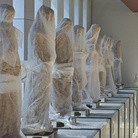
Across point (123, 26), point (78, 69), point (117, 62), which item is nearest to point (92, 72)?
point (78, 69)

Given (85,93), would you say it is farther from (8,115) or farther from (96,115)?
(8,115)

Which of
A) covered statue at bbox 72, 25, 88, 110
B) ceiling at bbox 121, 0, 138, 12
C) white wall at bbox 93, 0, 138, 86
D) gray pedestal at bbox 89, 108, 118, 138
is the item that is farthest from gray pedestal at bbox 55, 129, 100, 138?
white wall at bbox 93, 0, 138, 86

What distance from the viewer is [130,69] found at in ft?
54.9

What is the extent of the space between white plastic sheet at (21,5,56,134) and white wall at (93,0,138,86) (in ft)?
36.8

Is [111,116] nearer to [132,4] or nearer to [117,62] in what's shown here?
[117,62]

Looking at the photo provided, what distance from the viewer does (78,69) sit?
847cm

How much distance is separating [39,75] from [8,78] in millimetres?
983

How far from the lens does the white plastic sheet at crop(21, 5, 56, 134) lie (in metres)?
5.70

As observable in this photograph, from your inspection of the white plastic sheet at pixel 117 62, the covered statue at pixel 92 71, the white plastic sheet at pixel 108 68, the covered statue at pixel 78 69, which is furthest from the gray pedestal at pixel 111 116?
the white plastic sheet at pixel 117 62

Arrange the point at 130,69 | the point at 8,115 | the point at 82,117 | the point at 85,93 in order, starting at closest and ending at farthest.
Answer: the point at 8,115 → the point at 82,117 → the point at 85,93 → the point at 130,69

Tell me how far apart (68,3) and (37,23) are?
6.67 metres

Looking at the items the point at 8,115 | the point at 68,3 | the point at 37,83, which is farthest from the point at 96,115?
the point at 68,3

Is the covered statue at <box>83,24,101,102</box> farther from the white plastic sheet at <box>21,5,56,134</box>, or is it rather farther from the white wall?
the white wall

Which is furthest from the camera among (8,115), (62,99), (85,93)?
(85,93)
